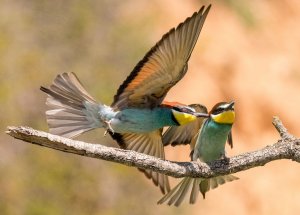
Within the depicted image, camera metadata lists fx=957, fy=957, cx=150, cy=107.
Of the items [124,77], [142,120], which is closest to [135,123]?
[142,120]

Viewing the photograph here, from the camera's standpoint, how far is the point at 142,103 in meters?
3.53

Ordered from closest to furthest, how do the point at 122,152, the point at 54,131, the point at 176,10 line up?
the point at 122,152 < the point at 54,131 < the point at 176,10

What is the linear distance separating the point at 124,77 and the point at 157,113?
267cm

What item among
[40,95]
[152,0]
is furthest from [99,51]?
[152,0]

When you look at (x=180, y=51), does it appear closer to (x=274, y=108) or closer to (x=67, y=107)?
(x=67, y=107)

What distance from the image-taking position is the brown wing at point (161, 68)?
128 inches

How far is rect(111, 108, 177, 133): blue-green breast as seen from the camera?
3455 mm

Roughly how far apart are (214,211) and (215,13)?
75.6 inches

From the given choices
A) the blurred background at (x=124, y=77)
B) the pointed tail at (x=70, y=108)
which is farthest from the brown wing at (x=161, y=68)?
the blurred background at (x=124, y=77)

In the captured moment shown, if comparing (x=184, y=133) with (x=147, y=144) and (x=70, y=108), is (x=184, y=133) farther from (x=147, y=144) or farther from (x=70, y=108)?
(x=70, y=108)

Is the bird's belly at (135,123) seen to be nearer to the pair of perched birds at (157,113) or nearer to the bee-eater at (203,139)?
the pair of perched birds at (157,113)

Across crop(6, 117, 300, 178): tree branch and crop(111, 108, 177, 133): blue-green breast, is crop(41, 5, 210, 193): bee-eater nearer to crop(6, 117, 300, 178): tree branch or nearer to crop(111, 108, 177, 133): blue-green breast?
crop(111, 108, 177, 133): blue-green breast

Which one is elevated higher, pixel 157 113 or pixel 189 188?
Answer: pixel 157 113

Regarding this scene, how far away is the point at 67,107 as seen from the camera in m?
3.69
